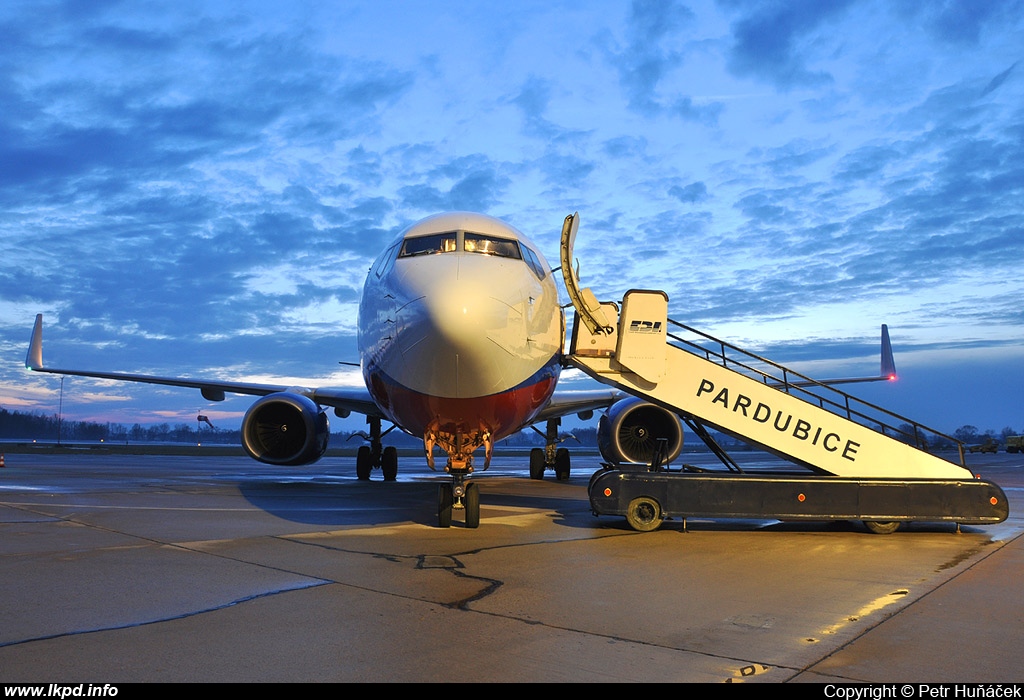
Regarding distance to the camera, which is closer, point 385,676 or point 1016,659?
point 385,676

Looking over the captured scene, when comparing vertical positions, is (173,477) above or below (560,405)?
below

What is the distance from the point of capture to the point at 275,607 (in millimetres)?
4914

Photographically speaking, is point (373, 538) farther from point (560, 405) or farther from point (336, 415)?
point (336, 415)

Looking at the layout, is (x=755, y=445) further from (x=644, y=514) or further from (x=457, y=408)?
(x=457, y=408)

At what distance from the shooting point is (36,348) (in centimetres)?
1911

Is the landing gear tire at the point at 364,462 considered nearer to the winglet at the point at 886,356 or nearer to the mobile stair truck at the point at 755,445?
the mobile stair truck at the point at 755,445

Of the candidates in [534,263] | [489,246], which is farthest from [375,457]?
[489,246]

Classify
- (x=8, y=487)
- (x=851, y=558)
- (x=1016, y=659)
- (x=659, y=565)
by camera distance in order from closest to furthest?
(x=1016, y=659) → (x=659, y=565) → (x=851, y=558) → (x=8, y=487)

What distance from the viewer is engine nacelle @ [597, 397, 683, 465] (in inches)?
575

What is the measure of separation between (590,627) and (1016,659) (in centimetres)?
224

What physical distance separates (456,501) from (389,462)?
976 cm

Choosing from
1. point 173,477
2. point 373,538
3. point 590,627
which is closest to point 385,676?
point 590,627

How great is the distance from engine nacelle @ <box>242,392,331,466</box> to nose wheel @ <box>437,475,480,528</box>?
6.31m

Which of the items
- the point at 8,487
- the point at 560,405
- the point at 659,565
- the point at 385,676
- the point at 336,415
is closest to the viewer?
the point at 385,676
